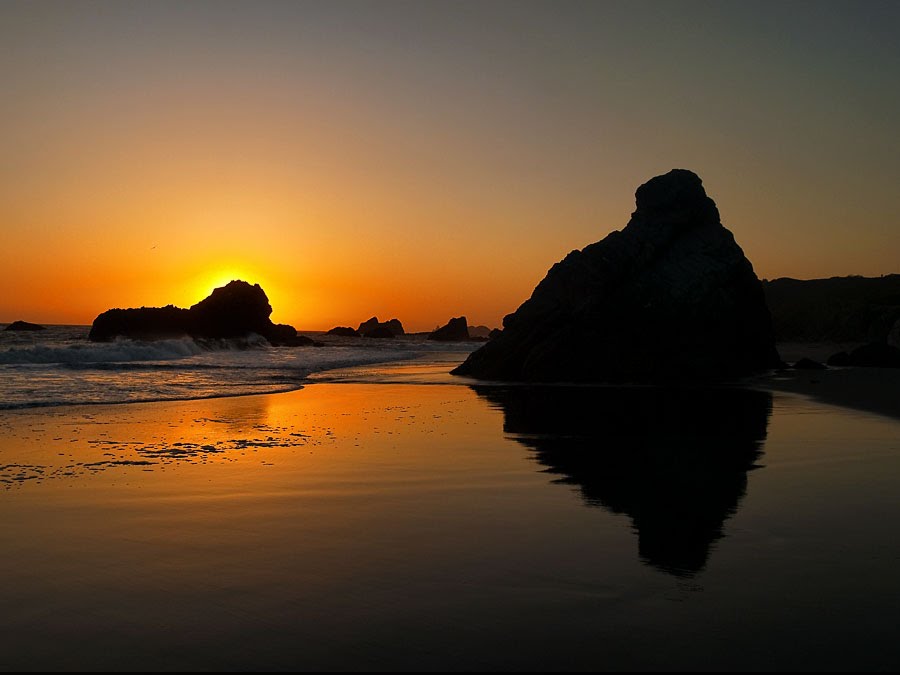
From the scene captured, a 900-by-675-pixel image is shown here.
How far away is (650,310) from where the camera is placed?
100 feet

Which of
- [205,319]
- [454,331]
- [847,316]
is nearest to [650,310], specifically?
[205,319]

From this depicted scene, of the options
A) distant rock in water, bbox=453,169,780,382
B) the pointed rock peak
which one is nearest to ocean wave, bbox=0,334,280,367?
distant rock in water, bbox=453,169,780,382

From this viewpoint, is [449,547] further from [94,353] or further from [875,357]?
[94,353]

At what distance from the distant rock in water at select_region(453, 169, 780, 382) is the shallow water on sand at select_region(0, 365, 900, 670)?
51.6 feet

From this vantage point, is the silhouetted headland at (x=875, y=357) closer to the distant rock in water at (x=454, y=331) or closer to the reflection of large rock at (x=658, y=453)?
the reflection of large rock at (x=658, y=453)

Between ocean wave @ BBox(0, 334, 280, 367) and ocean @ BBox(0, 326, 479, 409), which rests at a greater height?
ocean wave @ BBox(0, 334, 280, 367)

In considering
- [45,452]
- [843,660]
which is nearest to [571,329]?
[45,452]

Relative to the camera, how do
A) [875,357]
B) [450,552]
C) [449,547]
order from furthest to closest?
[875,357] → [449,547] → [450,552]

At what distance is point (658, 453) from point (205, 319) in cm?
7384

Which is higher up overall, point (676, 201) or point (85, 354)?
point (676, 201)

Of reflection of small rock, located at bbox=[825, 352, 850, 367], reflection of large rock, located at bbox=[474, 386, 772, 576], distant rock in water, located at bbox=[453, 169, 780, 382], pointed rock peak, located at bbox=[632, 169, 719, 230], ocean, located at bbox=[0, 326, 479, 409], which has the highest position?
pointed rock peak, located at bbox=[632, 169, 719, 230]

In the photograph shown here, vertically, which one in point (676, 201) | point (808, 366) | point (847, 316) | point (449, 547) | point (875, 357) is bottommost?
point (449, 547)

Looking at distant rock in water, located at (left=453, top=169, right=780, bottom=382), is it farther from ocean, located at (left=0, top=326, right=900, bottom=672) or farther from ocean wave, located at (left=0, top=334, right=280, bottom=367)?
ocean wave, located at (left=0, top=334, right=280, bottom=367)

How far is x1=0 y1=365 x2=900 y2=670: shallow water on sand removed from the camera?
4211mm
